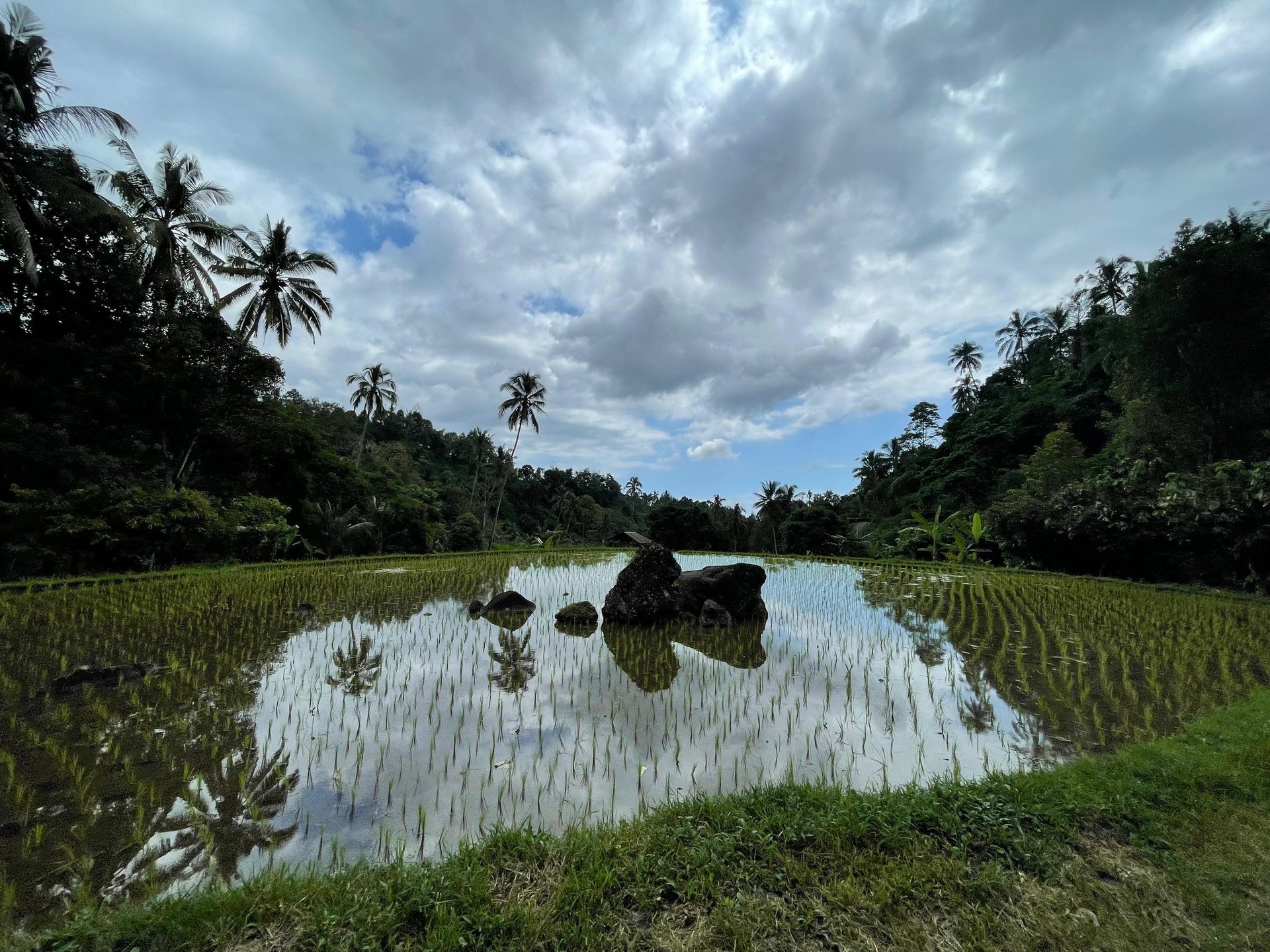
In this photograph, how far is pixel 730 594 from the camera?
9.64m

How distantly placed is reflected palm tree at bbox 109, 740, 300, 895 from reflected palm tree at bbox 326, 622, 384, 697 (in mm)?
1715

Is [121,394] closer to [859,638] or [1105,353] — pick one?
[859,638]

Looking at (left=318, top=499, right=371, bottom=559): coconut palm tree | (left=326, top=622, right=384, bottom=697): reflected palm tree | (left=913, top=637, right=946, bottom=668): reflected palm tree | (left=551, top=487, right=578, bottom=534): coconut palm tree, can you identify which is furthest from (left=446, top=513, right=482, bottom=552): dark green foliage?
(left=913, top=637, right=946, bottom=668): reflected palm tree

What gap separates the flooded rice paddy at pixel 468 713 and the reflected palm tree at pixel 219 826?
2 cm

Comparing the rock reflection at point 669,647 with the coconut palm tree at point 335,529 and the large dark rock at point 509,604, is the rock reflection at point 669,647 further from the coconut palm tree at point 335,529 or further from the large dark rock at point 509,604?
the coconut palm tree at point 335,529

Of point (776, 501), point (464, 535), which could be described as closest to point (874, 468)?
point (776, 501)

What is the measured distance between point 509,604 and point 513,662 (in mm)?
3765

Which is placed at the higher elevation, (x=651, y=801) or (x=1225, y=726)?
(x=1225, y=726)

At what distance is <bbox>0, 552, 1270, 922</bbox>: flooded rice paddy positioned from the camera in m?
3.06

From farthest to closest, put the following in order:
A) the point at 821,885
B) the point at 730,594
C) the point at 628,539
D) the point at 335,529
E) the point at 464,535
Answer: the point at 628,539
the point at 464,535
the point at 335,529
the point at 730,594
the point at 821,885

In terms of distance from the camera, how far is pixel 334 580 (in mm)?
13086

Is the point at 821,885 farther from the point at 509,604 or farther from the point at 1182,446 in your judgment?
the point at 1182,446

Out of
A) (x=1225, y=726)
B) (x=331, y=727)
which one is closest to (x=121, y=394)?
(x=331, y=727)

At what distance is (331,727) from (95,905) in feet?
7.29
